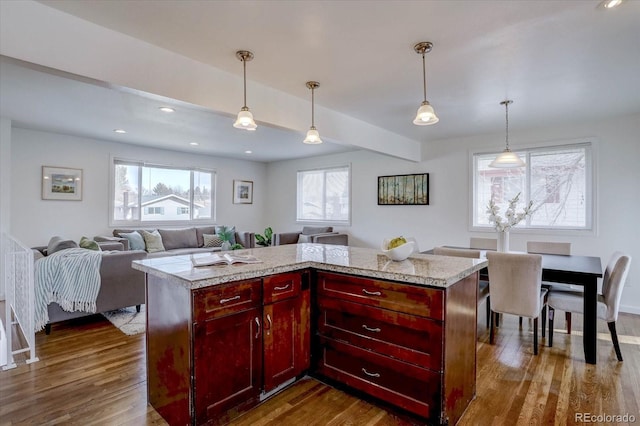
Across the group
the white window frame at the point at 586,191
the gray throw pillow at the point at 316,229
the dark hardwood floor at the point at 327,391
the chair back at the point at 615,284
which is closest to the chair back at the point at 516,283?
the dark hardwood floor at the point at 327,391

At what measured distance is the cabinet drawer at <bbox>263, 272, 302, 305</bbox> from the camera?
6.77ft

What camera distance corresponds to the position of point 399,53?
2.51 meters

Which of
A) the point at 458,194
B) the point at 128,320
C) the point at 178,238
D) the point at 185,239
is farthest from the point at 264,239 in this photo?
the point at 458,194

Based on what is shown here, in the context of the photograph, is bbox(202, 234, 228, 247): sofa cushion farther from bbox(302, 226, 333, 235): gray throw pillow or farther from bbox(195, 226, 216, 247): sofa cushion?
bbox(302, 226, 333, 235): gray throw pillow

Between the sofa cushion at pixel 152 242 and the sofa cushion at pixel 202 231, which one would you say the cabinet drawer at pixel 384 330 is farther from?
the sofa cushion at pixel 202 231

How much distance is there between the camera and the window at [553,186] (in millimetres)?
4398

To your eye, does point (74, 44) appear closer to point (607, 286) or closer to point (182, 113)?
point (182, 113)

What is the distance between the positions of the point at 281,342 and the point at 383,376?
0.68 metres

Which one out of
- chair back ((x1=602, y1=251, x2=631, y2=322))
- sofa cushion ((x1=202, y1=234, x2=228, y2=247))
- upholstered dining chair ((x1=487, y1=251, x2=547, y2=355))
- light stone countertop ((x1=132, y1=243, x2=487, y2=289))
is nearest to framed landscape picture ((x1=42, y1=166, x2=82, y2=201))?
sofa cushion ((x1=202, y1=234, x2=228, y2=247))

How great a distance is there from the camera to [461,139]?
528cm

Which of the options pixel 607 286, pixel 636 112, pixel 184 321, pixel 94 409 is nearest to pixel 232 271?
pixel 184 321

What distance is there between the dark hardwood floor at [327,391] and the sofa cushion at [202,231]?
3493 millimetres

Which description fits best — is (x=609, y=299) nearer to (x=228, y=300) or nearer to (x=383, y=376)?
(x=383, y=376)

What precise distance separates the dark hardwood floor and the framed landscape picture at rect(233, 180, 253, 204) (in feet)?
16.0
